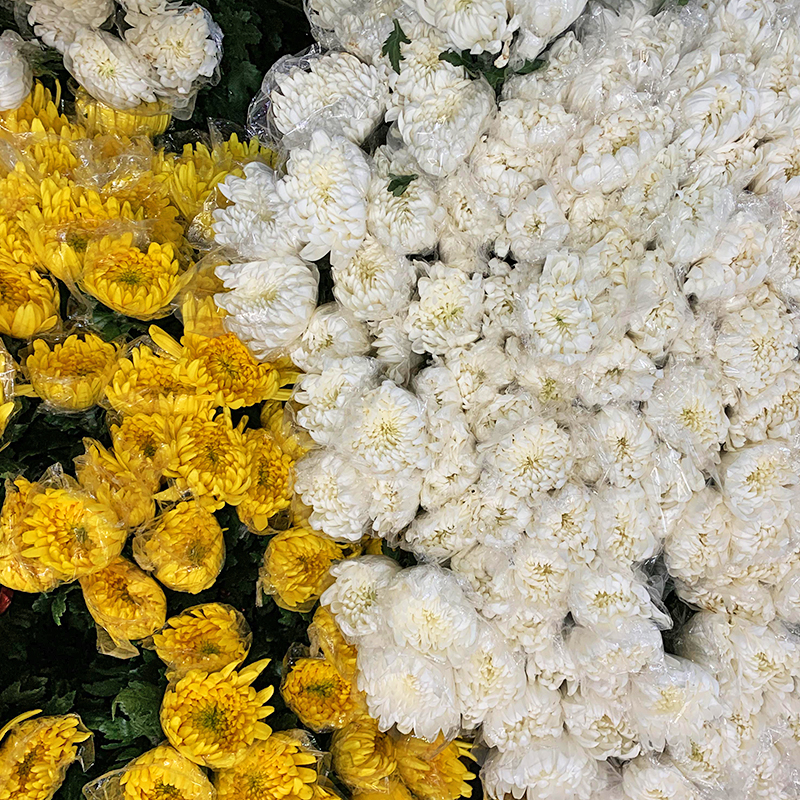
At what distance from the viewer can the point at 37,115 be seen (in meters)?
0.95

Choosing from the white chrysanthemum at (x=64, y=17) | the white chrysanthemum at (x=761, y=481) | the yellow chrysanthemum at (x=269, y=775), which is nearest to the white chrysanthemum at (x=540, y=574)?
the white chrysanthemum at (x=761, y=481)

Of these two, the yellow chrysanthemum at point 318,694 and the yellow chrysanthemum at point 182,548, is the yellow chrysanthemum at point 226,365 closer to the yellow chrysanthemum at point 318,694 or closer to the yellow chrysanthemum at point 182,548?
the yellow chrysanthemum at point 182,548

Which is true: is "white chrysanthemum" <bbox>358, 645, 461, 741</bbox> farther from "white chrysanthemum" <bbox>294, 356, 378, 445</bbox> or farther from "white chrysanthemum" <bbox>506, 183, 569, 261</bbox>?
"white chrysanthemum" <bbox>506, 183, 569, 261</bbox>

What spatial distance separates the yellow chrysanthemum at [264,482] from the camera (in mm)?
916

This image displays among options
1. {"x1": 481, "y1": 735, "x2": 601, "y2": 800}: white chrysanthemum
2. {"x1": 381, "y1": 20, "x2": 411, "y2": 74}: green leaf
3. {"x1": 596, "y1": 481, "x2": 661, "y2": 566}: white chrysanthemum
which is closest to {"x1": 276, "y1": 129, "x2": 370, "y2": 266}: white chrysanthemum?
{"x1": 381, "y1": 20, "x2": 411, "y2": 74}: green leaf

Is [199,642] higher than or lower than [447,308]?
lower

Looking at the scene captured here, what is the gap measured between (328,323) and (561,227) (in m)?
0.30

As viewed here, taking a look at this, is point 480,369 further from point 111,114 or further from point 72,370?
point 111,114

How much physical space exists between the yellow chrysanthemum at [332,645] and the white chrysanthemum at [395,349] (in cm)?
32

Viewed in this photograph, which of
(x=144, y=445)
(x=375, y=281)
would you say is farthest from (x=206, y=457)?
(x=375, y=281)

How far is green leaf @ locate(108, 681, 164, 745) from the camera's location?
865mm

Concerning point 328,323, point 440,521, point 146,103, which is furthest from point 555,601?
point 146,103

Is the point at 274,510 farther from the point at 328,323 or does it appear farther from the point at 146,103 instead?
the point at 146,103

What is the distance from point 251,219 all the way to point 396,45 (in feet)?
0.86
